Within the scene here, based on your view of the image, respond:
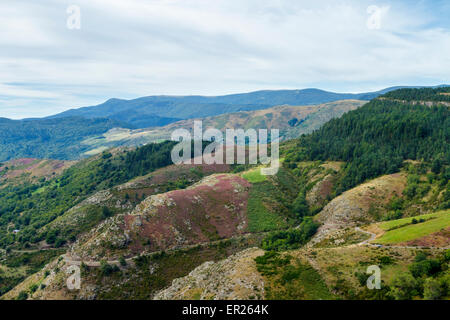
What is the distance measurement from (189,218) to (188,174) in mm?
68612

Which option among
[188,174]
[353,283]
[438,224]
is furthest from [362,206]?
[188,174]

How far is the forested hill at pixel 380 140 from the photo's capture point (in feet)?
390

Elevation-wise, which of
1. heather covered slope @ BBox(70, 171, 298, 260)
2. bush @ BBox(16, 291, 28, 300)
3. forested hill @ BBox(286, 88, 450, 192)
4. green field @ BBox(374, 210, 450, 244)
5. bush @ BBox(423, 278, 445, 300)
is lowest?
bush @ BBox(16, 291, 28, 300)

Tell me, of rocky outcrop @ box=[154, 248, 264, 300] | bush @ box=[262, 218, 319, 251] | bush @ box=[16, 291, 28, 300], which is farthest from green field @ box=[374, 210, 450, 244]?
bush @ box=[16, 291, 28, 300]

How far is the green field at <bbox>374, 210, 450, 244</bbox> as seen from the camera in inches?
2414

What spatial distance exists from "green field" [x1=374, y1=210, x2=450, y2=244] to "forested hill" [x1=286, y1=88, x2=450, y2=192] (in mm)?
44213

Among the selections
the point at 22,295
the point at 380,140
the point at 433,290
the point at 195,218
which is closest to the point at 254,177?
the point at 195,218

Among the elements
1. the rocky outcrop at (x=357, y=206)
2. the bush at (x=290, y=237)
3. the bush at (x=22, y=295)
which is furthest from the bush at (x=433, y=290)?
the bush at (x=22, y=295)

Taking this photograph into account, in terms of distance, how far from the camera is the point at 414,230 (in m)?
64.5

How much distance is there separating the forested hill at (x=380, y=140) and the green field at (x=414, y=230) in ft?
145

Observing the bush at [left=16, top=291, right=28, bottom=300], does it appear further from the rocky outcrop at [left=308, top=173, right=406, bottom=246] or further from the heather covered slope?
the rocky outcrop at [left=308, top=173, right=406, bottom=246]

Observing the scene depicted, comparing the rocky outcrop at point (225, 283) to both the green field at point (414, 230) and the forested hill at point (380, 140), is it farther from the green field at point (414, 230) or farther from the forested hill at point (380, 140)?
the forested hill at point (380, 140)
